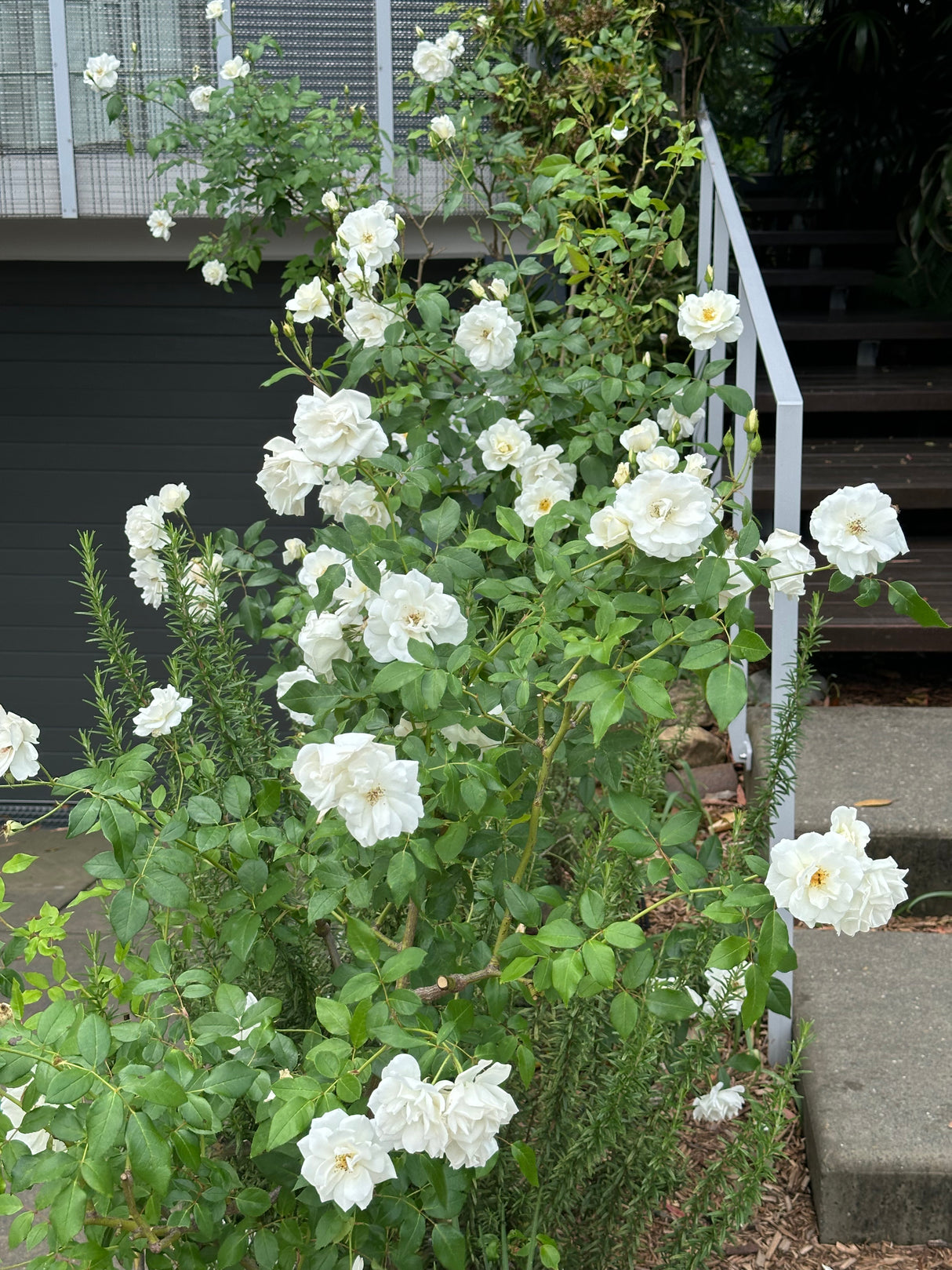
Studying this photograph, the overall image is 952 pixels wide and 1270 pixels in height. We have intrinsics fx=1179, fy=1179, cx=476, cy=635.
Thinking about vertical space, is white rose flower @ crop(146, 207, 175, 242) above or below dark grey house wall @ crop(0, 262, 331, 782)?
above

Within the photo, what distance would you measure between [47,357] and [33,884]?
242 cm

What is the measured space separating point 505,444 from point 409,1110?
1.14m

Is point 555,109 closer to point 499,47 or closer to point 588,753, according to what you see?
point 499,47

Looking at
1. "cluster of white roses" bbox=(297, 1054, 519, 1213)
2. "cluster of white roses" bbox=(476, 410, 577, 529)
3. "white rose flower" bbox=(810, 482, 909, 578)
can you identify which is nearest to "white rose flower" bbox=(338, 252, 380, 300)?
"cluster of white roses" bbox=(476, 410, 577, 529)

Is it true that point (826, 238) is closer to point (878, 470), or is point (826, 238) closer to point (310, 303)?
point (878, 470)

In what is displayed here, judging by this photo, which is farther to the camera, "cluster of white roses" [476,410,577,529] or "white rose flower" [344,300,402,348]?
"white rose flower" [344,300,402,348]

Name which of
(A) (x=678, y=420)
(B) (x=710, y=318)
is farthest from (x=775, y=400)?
(B) (x=710, y=318)

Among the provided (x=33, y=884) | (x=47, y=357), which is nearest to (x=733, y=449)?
(x=33, y=884)

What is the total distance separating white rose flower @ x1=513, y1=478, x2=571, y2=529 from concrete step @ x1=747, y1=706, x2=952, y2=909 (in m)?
0.92

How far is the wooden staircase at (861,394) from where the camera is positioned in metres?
3.69

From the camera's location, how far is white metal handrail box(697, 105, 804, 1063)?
2277mm

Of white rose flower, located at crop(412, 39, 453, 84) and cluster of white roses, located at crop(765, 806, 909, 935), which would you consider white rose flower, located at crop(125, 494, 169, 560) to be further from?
white rose flower, located at crop(412, 39, 453, 84)

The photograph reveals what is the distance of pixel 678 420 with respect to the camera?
2.13m

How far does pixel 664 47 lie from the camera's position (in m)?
4.09
